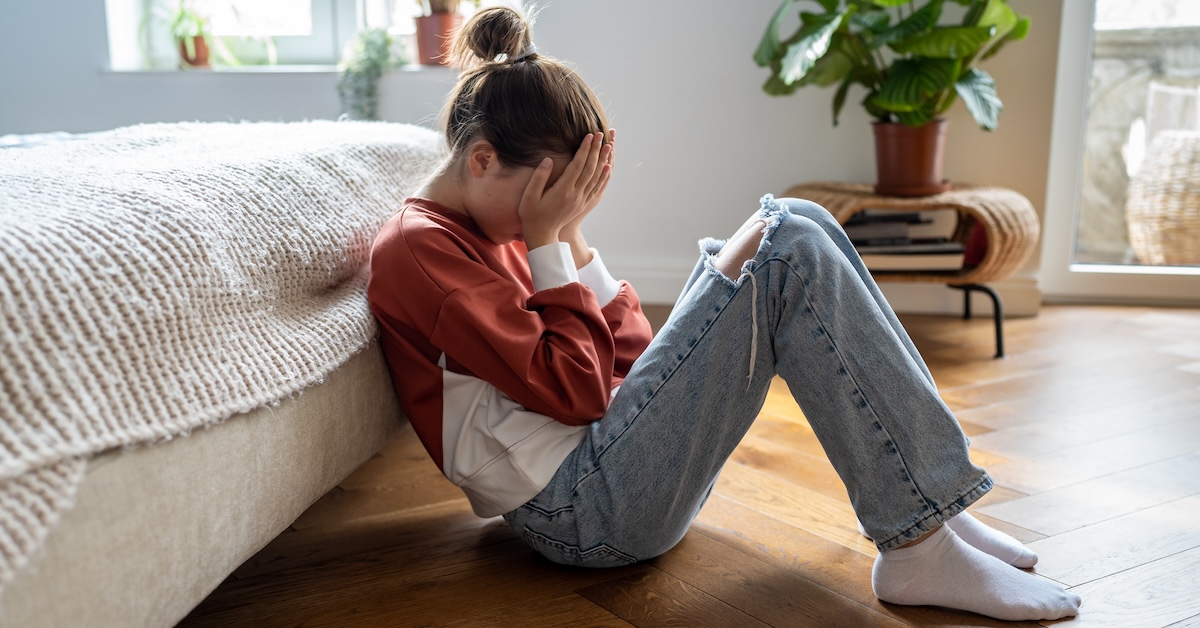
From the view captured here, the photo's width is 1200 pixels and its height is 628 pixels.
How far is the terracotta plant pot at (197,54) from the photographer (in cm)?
306

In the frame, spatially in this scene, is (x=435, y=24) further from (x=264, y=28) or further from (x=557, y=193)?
(x=557, y=193)

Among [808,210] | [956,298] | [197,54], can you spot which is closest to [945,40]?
[956,298]

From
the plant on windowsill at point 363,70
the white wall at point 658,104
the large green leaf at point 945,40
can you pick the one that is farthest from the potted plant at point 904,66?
the plant on windowsill at point 363,70

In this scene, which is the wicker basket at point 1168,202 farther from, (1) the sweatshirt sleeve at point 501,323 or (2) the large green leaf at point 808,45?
(1) the sweatshirt sleeve at point 501,323

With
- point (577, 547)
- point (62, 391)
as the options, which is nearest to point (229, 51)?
point (577, 547)

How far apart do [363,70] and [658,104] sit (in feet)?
2.82

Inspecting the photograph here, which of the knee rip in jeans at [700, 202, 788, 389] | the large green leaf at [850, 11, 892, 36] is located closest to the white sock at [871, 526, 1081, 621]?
the knee rip in jeans at [700, 202, 788, 389]

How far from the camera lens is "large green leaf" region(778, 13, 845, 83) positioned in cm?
224

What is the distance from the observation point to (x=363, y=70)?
2.89 meters

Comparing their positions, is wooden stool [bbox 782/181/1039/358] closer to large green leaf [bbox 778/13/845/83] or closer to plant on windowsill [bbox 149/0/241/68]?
large green leaf [bbox 778/13/845/83]

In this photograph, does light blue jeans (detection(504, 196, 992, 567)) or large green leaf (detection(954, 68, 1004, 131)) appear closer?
light blue jeans (detection(504, 196, 992, 567))

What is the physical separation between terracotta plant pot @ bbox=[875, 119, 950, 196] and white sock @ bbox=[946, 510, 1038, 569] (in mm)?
1414

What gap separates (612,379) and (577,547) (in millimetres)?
196

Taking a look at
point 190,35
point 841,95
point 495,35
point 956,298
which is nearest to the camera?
point 495,35
